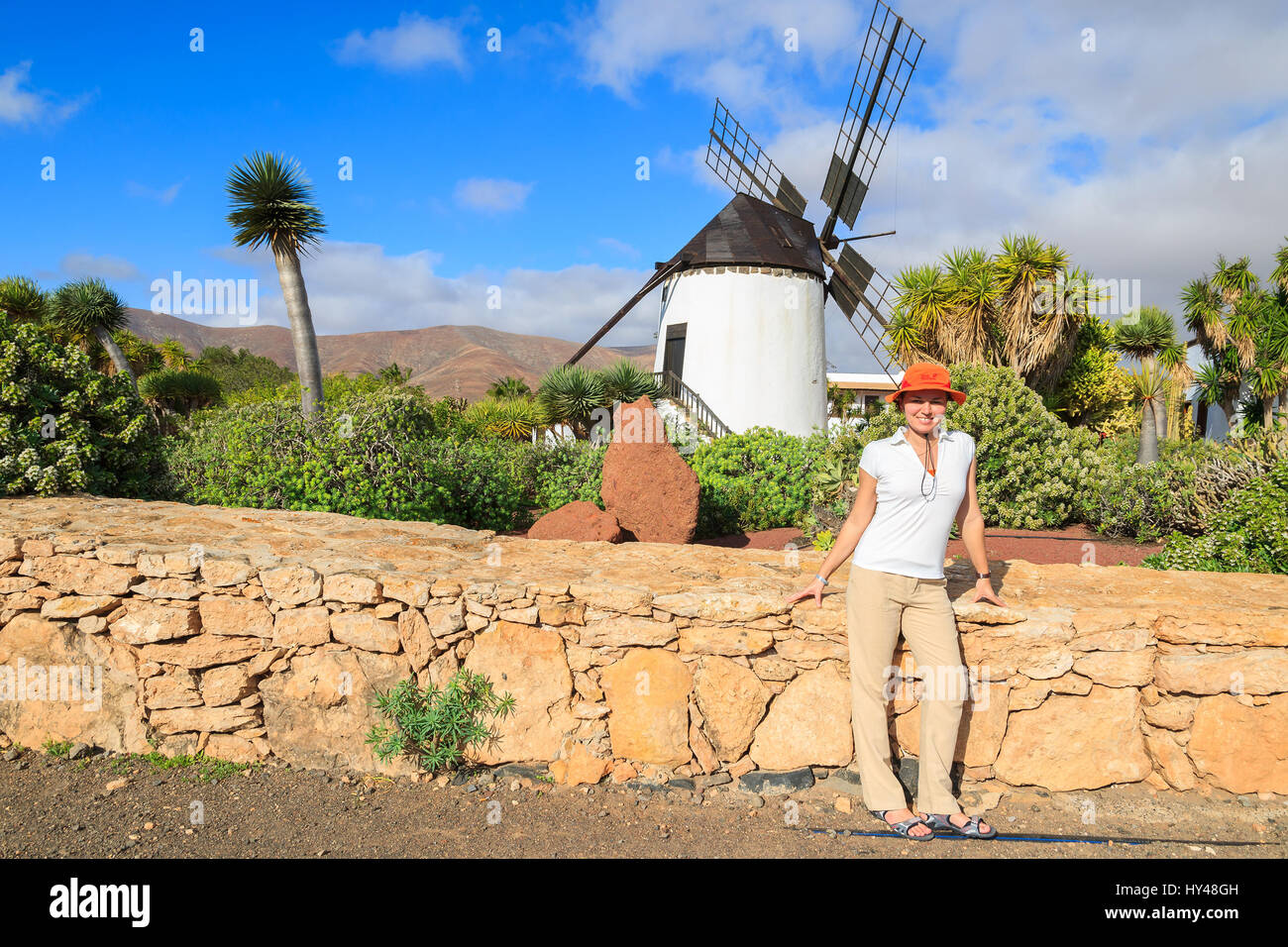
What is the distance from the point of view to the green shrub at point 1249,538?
17.8ft

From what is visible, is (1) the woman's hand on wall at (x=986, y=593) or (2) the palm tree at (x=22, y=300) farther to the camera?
(2) the palm tree at (x=22, y=300)

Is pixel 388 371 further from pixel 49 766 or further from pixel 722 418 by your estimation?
pixel 49 766

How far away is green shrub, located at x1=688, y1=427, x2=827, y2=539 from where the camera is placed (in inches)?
438

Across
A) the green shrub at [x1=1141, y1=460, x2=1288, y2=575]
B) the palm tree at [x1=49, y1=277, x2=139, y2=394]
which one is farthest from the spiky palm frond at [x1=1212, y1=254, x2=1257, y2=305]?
the palm tree at [x1=49, y1=277, x2=139, y2=394]

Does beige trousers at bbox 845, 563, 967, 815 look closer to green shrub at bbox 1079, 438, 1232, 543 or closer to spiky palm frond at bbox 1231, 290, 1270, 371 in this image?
green shrub at bbox 1079, 438, 1232, 543

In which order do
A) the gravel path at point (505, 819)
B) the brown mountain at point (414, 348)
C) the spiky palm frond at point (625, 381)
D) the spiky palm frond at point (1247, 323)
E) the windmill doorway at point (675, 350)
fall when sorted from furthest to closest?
1. the brown mountain at point (414, 348)
2. the spiky palm frond at point (1247, 323)
3. the windmill doorway at point (675, 350)
4. the spiky palm frond at point (625, 381)
5. the gravel path at point (505, 819)

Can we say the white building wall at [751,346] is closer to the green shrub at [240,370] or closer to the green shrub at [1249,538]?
the green shrub at [1249,538]

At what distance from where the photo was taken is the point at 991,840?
3439 mm

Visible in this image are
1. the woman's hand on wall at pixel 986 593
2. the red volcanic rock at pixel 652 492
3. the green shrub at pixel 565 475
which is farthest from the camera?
the green shrub at pixel 565 475

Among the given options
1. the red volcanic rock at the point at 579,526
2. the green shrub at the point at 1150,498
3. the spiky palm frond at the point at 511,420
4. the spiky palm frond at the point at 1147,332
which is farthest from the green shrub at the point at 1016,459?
the spiky palm frond at the point at 1147,332

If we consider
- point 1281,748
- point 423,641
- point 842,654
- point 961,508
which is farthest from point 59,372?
point 1281,748

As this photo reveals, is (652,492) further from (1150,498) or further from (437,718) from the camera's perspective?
(1150,498)

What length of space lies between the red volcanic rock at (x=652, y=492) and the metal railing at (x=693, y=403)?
26.6 feet

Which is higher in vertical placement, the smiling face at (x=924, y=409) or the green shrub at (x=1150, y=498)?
the smiling face at (x=924, y=409)
